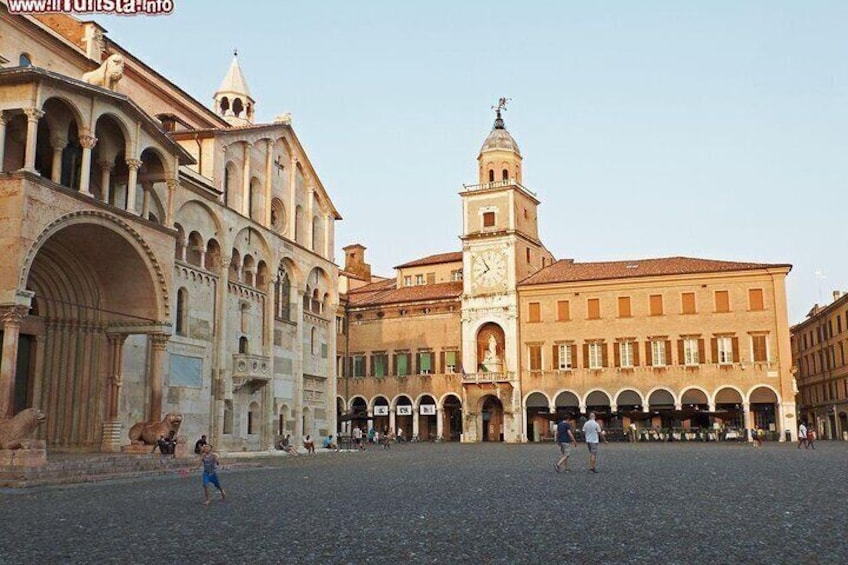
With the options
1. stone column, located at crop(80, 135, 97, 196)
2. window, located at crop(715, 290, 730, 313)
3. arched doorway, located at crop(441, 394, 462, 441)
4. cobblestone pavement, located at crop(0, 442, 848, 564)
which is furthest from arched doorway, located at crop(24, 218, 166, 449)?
window, located at crop(715, 290, 730, 313)

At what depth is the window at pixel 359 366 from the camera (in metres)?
61.1

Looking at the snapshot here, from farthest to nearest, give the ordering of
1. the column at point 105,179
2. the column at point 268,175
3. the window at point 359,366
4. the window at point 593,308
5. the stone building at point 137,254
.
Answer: the window at point 359,366, the window at point 593,308, the column at point 268,175, the column at point 105,179, the stone building at point 137,254

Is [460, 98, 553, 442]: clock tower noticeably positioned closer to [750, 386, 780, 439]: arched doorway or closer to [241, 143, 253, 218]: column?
[750, 386, 780, 439]: arched doorway

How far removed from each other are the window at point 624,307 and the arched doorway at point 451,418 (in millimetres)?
12910

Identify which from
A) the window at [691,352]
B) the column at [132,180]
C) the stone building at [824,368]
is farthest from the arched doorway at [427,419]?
the column at [132,180]

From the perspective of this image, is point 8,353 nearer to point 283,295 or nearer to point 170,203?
point 170,203

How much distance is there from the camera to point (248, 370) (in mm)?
32469

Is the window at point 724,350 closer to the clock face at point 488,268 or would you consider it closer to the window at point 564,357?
the window at point 564,357

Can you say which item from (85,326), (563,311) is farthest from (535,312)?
(85,326)

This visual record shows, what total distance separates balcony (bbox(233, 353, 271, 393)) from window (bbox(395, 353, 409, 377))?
1029 inches

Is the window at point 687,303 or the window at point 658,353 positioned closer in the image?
the window at point 687,303

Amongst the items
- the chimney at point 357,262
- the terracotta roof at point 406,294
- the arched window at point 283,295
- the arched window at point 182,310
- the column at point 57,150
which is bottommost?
the arched window at point 182,310

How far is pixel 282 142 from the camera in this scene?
128 ft

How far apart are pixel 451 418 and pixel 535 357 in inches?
334
